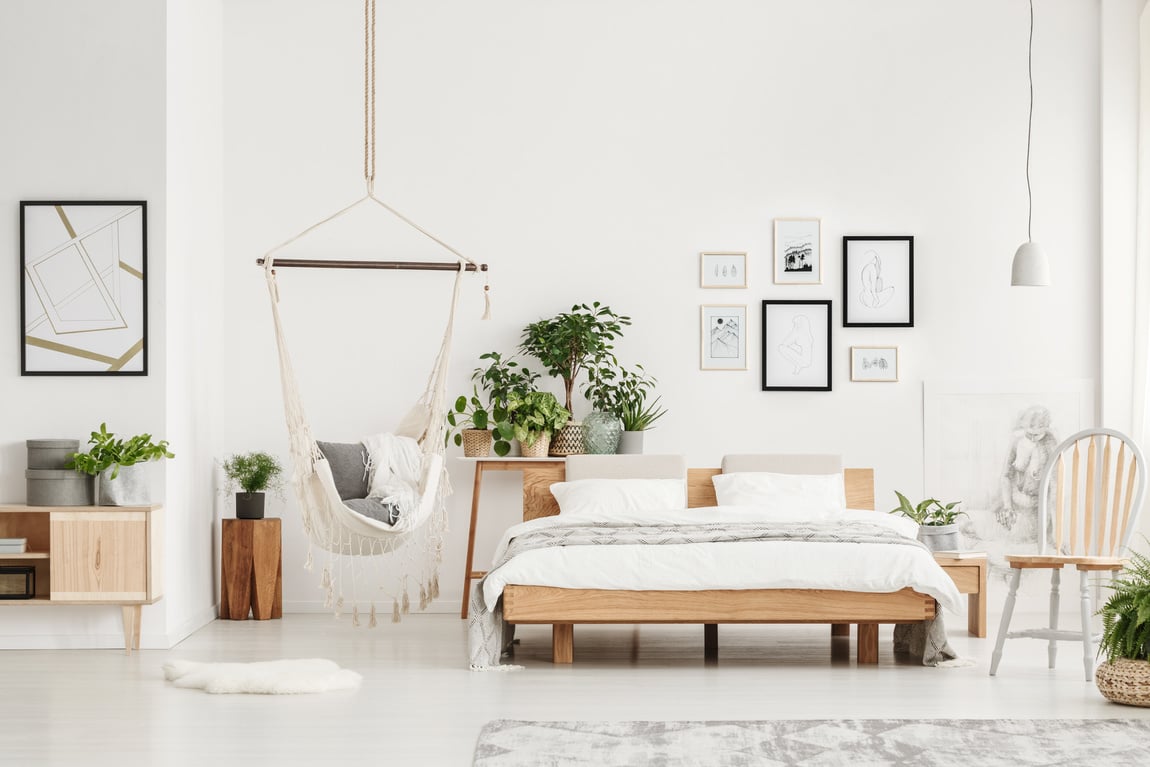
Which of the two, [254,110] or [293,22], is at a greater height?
[293,22]

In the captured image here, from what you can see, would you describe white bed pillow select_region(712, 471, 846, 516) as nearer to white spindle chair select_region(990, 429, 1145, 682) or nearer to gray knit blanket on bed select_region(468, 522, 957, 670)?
gray knit blanket on bed select_region(468, 522, 957, 670)

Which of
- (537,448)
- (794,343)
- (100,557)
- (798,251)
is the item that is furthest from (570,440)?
(100,557)

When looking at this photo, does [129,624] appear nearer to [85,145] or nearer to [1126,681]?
[85,145]

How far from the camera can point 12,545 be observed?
4.68 metres

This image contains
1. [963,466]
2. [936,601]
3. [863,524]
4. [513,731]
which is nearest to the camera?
[513,731]

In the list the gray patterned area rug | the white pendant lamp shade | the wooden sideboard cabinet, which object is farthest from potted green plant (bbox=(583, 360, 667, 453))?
the gray patterned area rug

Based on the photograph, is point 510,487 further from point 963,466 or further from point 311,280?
point 963,466

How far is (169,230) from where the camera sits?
4.99 metres

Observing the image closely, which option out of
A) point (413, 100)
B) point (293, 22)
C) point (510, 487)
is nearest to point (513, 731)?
point (510, 487)

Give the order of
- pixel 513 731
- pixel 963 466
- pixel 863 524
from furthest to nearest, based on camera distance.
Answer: pixel 963 466 < pixel 863 524 < pixel 513 731

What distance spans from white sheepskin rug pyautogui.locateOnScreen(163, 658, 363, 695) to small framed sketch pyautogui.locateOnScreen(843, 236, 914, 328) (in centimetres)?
328

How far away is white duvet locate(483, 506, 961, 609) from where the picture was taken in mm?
4312

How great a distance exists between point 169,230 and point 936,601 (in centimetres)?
351

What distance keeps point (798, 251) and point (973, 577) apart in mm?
1885
